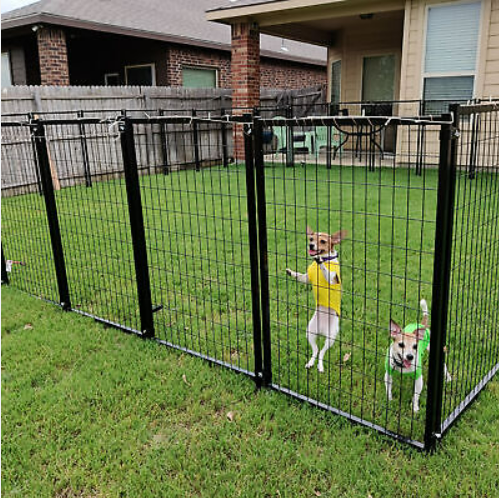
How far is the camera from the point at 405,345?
243cm

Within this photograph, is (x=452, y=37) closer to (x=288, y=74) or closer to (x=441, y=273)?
(x=441, y=273)

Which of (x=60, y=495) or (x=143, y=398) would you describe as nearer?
(x=60, y=495)

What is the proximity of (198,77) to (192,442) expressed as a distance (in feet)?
43.8

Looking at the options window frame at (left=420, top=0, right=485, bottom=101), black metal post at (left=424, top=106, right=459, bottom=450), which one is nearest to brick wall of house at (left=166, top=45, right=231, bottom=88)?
window frame at (left=420, top=0, right=485, bottom=101)

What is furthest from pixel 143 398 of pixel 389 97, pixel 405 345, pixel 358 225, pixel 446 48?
pixel 389 97

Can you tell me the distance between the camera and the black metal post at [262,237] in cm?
252

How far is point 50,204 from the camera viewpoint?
151 inches

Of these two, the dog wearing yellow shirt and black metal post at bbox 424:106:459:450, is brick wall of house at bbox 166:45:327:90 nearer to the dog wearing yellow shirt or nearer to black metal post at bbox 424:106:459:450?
the dog wearing yellow shirt

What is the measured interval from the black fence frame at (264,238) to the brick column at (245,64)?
7.41 meters

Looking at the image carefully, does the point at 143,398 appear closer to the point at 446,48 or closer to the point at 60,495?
the point at 60,495

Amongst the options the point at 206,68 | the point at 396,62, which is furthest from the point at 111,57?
the point at 396,62

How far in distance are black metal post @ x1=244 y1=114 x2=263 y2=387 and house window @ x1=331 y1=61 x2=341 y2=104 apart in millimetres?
11250

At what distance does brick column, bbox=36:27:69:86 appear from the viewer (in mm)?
10758

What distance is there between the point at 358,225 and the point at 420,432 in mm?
3737
